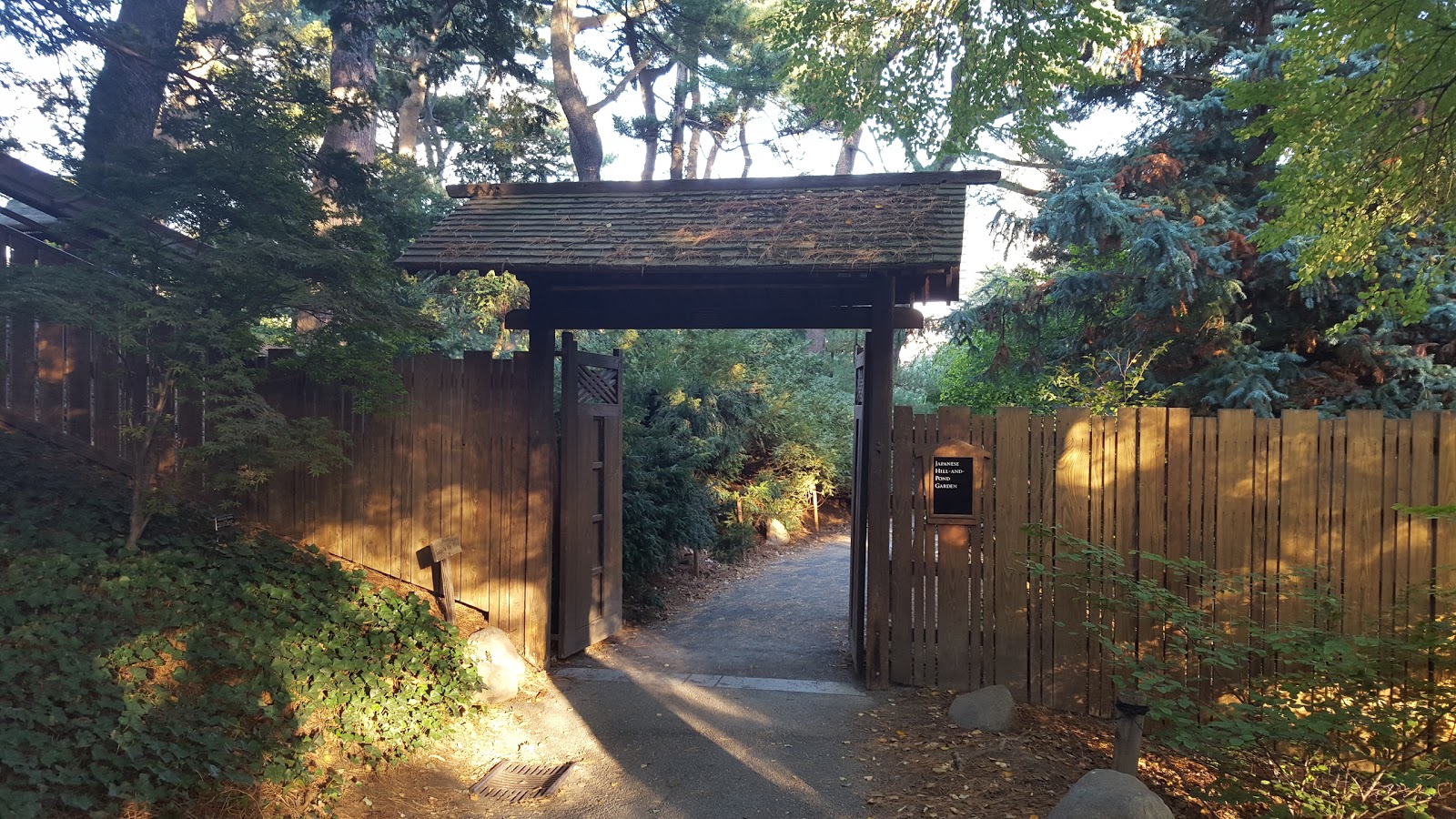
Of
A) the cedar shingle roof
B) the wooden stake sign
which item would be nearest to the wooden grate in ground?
the wooden stake sign

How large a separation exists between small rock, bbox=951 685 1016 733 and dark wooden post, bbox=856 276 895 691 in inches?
30.5

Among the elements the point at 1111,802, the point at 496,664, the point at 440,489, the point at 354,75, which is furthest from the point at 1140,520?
the point at 354,75

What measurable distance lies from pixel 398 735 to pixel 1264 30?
12.2 m

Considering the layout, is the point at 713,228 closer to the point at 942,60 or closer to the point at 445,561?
the point at 445,561

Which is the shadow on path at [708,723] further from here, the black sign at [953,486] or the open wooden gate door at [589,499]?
the black sign at [953,486]

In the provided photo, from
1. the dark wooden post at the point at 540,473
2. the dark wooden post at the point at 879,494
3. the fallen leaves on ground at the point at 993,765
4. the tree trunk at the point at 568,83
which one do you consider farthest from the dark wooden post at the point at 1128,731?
the tree trunk at the point at 568,83

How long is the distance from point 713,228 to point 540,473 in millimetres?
2481

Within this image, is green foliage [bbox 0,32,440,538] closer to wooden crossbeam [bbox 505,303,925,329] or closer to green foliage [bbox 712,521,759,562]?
wooden crossbeam [bbox 505,303,925,329]

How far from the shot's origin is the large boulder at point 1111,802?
13.0 feet

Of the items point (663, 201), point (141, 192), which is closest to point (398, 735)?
point (141, 192)

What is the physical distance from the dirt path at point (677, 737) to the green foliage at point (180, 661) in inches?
15.9

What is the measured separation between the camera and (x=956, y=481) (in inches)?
256

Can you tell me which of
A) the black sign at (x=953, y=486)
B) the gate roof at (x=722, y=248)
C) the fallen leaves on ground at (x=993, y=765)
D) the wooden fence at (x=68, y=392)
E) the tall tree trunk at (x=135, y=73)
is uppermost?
the tall tree trunk at (x=135, y=73)

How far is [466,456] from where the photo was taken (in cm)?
732
